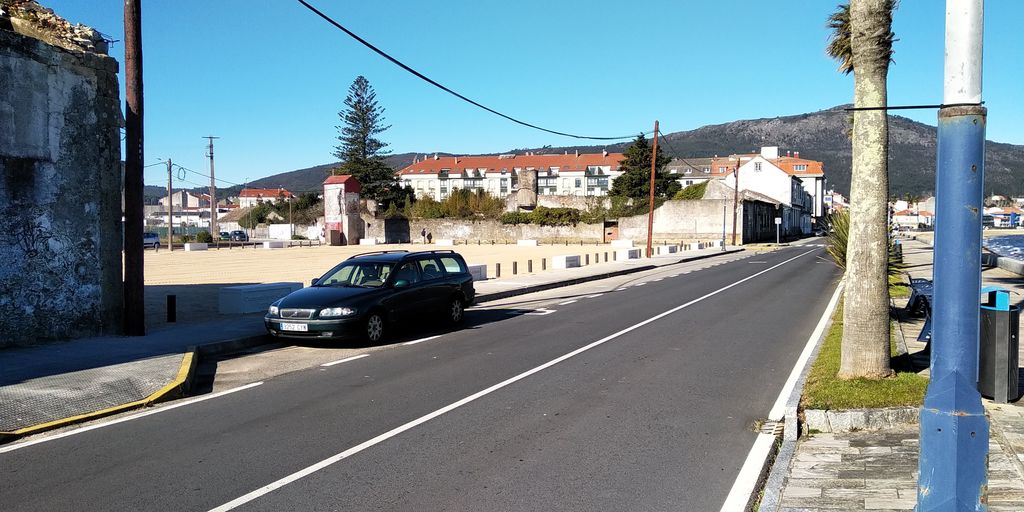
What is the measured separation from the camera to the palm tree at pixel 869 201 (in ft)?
25.9

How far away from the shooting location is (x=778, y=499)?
17.2ft

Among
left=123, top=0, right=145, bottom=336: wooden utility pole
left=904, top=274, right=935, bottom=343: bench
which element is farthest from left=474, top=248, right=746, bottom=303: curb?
left=904, top=274, right=935, bottom=343: bench

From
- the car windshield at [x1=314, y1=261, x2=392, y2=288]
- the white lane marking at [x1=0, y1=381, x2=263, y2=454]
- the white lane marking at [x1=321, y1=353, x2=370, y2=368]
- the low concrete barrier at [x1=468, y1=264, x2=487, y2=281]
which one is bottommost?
the white lane marking at [x1=0, y1=381, x2=263, y2=454]

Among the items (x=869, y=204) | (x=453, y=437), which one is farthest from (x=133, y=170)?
(x=869, y=204)

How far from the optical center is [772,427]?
720cm

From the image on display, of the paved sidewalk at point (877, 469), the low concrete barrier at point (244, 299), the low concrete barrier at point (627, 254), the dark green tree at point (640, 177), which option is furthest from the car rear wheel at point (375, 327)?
the dark green tree at point (640, 177)

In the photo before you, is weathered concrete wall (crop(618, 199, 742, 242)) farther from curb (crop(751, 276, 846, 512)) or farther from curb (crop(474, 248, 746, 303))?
curb (crop(751, 276, 846, 512))

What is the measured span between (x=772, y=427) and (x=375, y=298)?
7.40 m

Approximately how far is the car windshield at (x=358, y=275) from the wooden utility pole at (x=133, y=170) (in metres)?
3.02

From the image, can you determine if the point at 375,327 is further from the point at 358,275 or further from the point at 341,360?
the point at 358,275

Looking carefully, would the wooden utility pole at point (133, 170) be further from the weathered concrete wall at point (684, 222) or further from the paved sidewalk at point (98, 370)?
the weathered concrete wall at point (684, 222)

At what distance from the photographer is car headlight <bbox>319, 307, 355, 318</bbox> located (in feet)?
39.8

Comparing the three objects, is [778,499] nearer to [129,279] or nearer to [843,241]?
[129,279]

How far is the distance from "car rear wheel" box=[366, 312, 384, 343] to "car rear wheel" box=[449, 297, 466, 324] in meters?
2.33
